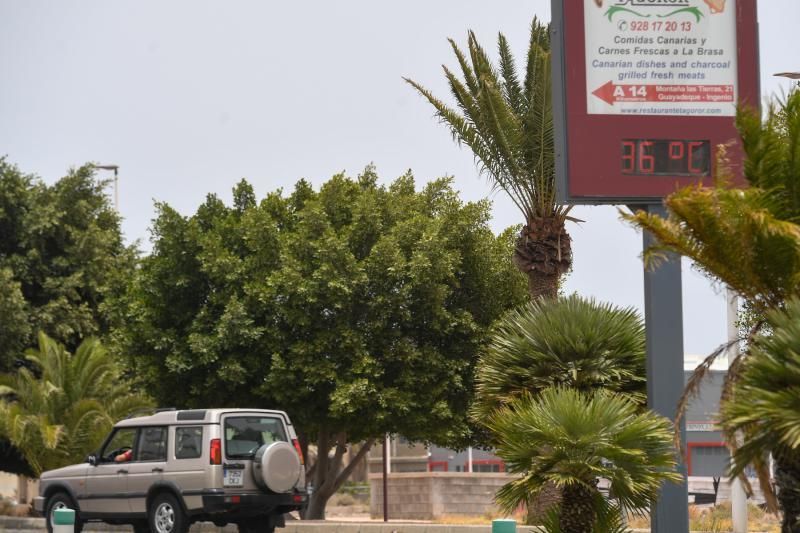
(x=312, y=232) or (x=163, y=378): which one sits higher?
(x=312, y=232)

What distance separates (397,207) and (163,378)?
→ 7132 millimetres

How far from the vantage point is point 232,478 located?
18.5m

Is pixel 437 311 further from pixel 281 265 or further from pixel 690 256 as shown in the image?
pixel 690 256

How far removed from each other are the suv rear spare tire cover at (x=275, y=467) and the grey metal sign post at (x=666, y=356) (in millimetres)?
5668

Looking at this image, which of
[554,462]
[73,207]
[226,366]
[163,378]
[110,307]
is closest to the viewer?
[554,462]

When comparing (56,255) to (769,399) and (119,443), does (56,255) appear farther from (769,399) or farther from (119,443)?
(769,399)

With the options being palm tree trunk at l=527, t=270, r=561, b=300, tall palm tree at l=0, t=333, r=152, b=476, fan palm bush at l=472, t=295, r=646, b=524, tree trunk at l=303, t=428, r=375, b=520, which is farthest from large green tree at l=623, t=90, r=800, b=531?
tree trunk at l=303, t=428, r=375, b=520

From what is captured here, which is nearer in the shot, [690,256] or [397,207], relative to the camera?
[690,256]

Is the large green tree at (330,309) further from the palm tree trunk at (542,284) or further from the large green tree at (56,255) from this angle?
the large green tree at (56,255)

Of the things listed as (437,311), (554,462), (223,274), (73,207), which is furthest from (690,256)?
(73,207)

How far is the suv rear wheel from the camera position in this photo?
66.6 ft

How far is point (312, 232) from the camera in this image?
3094 cm

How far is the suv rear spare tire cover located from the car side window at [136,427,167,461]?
1.46m

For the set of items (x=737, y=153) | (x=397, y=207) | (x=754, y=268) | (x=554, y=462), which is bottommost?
(x=554, y=462)
